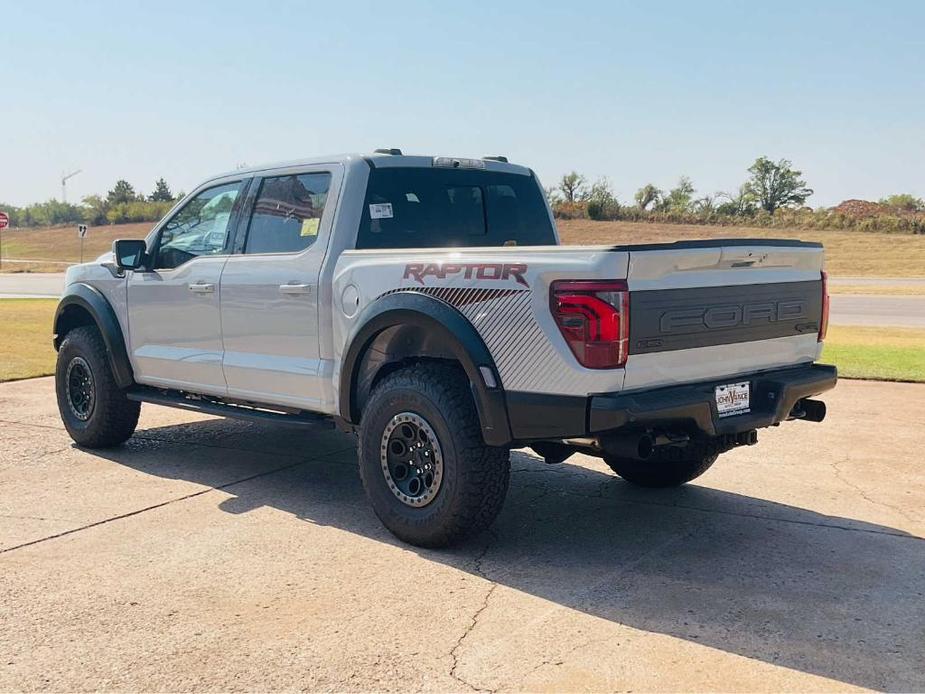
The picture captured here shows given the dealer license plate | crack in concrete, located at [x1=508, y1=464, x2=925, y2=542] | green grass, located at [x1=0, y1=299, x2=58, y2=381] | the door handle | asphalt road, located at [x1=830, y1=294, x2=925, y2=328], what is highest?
the door handle

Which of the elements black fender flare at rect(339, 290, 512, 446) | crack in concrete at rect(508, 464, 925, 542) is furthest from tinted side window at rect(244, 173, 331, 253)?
crack in concrete at rect(508, 464, 925, 542)

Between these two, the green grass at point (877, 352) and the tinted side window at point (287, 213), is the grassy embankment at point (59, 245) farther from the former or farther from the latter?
the tinted side window at point (287, 213)

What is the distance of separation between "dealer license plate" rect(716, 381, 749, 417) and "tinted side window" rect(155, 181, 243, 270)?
330cm

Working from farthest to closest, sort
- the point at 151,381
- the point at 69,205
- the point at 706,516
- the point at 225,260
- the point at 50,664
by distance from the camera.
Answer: the point at 69,205 < the point at 151,381 < the point at 225,260 < the point at 706,516 < the point at 50,664

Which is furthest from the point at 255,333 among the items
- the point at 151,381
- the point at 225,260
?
the point at 151,381

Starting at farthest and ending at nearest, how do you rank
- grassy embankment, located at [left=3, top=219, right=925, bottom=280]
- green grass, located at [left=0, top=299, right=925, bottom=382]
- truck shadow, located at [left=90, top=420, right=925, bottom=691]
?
1. grassy embankment, located at [left=3, top=219, right=925, bottom=280]
2. green grass, located at [left=0, top=299, right=925, bottom=382]
3. truck shadow, located at [left=90, top=420, right=925, bottom=691]

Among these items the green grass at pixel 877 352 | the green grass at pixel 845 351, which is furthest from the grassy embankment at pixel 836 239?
the green grass at pixel 845 351

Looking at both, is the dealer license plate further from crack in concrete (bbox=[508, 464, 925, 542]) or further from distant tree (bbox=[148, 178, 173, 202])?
distant tree (bbox=[148, 178, 173, 202])

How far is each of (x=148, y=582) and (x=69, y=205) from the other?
420 feet

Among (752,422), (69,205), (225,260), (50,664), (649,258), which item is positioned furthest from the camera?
(69,205)

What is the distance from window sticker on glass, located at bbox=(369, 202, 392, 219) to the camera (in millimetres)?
5336

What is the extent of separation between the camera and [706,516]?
5.31 metres

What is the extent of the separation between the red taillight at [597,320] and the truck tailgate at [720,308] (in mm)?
66

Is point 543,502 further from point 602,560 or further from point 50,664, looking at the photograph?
point 50,664
